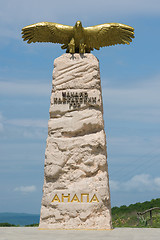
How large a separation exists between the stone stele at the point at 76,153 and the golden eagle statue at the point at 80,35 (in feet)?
1.49

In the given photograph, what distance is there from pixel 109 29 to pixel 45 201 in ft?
17.5

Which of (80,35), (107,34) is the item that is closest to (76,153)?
(80,35)

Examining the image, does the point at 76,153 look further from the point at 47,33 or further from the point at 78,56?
the point at 47,33

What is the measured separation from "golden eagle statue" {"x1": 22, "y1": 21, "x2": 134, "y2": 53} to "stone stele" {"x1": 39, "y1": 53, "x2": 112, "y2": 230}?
1.49 ft

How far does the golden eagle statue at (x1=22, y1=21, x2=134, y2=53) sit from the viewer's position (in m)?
12.4

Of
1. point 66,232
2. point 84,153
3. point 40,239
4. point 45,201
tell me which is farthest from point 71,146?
point 40,239

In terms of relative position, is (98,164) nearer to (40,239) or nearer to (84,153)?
(84,153)

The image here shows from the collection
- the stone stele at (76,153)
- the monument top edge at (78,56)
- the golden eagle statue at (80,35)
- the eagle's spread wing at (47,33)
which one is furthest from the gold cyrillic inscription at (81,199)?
the eagle's spread wing at (47,33)

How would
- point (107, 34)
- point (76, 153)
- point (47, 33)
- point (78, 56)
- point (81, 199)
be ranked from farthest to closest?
point (47, 33) → point (107, 34) → point (78, 56) → point (76, 153) → point (81, 199)

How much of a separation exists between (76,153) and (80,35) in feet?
11.4

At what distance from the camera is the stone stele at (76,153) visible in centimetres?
1127

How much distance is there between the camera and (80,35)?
12.3 metres

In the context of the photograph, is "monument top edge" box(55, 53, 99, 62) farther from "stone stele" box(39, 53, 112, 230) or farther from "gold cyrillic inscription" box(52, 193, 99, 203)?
"gold cyrillic inscription" box(52, 193, 99, 203)

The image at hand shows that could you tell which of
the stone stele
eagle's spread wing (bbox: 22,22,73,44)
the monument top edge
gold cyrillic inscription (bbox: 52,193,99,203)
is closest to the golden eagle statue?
eagle's spread wing (bbox: 22,22,73,44)
